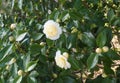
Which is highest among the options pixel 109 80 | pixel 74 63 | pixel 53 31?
pixel 53 31

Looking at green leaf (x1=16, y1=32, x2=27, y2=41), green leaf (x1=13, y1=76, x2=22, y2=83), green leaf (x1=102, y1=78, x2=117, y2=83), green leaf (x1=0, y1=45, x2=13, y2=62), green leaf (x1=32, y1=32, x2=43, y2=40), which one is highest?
green leaf (x1=16, y1=32, x2=27, y2=41)

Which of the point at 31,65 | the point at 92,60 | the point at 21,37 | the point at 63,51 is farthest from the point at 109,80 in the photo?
the point at 21,37

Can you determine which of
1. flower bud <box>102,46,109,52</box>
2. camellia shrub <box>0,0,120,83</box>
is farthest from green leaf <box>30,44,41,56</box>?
flower bud <box>102,46,109,52</box>

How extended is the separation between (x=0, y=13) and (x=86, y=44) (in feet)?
4.01

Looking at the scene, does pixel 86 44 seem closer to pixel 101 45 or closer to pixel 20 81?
pixel 101 45

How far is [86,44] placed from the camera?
5.60ft

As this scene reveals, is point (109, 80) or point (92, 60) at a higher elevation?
point (92, 60)

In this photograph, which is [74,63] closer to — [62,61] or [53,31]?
[62,61]

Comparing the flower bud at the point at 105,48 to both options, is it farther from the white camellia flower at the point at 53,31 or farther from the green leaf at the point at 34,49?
the green leaf at the point at 34,49

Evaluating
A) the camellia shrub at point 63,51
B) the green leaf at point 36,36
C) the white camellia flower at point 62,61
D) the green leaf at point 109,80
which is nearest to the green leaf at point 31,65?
the camellia shrub at point 63,51

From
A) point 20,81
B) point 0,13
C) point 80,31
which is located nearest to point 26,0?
point 0,13

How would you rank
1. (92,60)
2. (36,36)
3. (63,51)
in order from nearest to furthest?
(92,60)
(63,51)
(36,36)

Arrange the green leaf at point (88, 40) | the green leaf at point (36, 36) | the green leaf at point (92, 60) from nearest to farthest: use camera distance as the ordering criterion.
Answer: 1. the green leaf at point (92, 60)
2. the green leaf at point (88, 40)
3. the green leaf at point (36, 36)

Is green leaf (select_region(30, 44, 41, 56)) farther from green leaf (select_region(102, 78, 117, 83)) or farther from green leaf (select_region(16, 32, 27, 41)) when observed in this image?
green leaf (select_region(102, 78, 117, 83))
